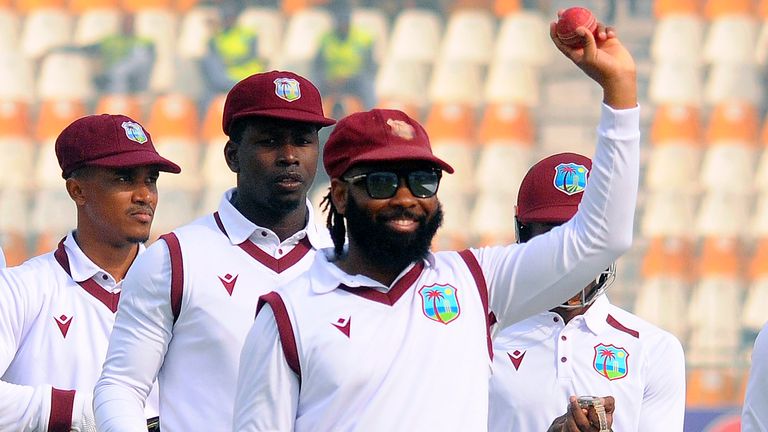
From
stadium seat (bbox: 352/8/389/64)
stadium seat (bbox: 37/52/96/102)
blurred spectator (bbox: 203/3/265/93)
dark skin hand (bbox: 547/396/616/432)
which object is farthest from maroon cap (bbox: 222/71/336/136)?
stadium seat (bbox: 37/52/96/102)

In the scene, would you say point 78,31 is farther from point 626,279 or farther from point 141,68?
point 626,279

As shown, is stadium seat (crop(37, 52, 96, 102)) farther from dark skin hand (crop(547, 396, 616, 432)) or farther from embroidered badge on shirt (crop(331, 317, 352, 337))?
embroidered badge on shirt (crop(331, 317, 352, 337))

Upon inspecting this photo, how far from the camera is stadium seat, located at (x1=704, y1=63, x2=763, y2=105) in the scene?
970 centimetres

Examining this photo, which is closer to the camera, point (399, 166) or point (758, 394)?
point (399, 166)

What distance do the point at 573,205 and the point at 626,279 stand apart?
18.7ft

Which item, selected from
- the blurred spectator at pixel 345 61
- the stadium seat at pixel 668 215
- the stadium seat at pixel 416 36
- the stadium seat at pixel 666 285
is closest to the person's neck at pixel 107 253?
the stadium seat at pixel 666 285

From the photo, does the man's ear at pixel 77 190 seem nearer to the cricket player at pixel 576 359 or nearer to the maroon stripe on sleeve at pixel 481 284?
the cricket player at pixel 576 359

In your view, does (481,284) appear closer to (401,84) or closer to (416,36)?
(401,84)

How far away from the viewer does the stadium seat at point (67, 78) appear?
9805 millimetres

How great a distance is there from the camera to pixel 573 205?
3426 mm

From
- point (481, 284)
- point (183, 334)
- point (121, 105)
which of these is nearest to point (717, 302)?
point (121, 105)

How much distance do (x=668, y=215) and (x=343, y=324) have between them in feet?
23.6

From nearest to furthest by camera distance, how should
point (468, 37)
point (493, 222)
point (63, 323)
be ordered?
point (63, 323)
point (493, 222)
point (468, 37)

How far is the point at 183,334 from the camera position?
3.00 metres
